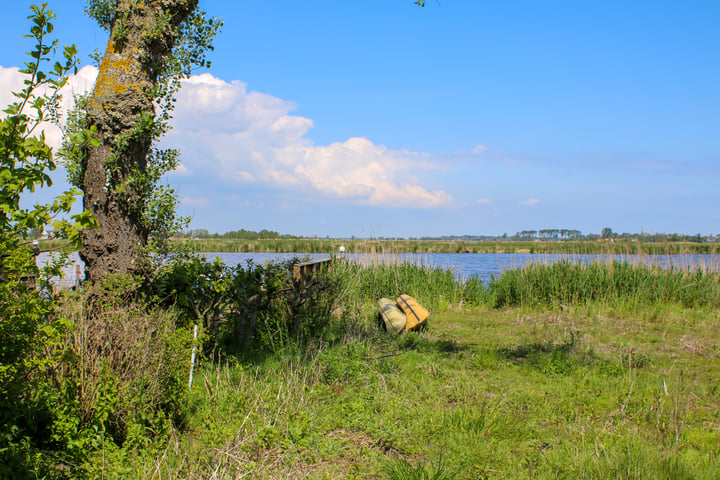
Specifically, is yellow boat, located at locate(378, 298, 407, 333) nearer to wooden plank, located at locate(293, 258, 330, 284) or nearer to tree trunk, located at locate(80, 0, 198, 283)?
wooden plank, located at locate(293, 258, 330, 284)

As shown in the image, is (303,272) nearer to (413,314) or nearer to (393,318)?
(393,318)

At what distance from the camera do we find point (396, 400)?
4.19m

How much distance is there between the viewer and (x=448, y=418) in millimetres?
3764

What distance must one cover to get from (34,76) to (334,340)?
5.04 m

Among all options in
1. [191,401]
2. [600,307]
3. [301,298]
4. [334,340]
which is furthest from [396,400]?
[600,307]

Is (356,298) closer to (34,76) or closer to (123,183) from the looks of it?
(123,183)

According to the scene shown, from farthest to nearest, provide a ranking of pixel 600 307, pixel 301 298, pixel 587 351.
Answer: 1. pixel 600 307
2. pixel 301 298
3. pixel 587 351

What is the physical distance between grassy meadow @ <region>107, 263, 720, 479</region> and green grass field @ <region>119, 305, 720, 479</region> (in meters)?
0.01

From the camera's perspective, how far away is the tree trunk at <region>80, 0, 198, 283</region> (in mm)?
5020

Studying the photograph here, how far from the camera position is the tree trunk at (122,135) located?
5.02m

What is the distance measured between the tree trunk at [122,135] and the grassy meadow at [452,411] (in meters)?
1.62

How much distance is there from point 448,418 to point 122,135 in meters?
4.20

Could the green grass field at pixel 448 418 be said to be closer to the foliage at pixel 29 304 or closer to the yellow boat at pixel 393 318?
the foliage at pixel 29 304

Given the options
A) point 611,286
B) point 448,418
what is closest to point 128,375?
point 448,418
